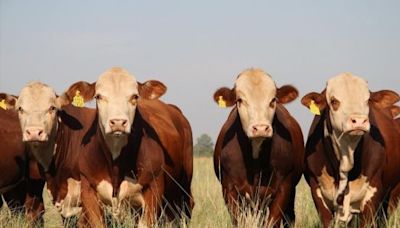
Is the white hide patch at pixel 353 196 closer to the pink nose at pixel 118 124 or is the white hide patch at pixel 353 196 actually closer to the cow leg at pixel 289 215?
the cow leg at pixel 289 215

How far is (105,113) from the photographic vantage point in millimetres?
7184

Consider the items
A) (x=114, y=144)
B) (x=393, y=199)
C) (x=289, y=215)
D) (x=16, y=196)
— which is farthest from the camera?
(x=16, y=196)

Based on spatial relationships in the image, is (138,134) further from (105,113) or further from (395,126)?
(395,126)

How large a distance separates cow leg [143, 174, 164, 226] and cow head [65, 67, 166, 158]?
1.89 feet

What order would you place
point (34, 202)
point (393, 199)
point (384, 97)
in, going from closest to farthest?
point (384, 97)
point (393, 199)
point (34, 202)

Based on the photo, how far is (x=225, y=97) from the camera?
25.9 ft

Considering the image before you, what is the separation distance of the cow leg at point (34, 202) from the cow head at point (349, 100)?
12.8ft

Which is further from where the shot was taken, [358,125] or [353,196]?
[353,196]

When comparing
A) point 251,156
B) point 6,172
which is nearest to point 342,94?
point 251,156

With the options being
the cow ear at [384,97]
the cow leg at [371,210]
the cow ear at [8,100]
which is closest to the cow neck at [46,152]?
the cow ear at [8,100]

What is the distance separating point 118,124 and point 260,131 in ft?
5.08

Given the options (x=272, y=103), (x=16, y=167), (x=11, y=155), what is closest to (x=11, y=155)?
(x=11, y=155)

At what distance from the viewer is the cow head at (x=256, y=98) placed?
7.12m

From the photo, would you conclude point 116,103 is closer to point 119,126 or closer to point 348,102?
point 119,126
